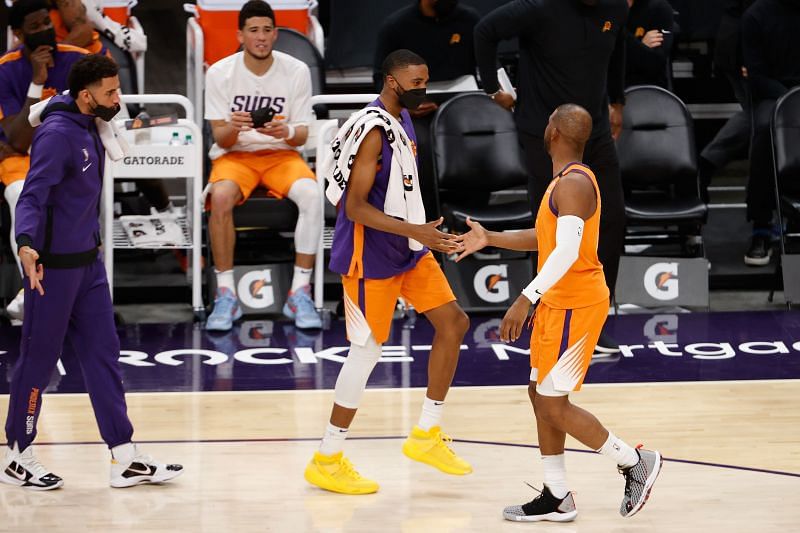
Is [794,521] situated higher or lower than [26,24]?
lower

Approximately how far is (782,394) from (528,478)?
1.74m

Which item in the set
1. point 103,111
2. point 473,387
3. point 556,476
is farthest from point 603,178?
point 103,111

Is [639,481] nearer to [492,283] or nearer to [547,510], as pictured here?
[547,510]

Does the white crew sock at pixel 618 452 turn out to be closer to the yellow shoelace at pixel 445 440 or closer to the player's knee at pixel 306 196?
the yellow shoelace at pixel 445 440

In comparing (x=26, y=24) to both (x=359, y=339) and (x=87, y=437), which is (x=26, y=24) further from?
(x=359, y=339)

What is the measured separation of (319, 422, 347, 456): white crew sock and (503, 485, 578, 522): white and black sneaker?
724 mm

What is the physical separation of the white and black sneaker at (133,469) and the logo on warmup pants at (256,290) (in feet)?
8.83

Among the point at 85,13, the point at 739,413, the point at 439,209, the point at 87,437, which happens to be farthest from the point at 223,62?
the point at 739,413

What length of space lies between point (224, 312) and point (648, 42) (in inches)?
129

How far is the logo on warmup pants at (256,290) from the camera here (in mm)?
7988

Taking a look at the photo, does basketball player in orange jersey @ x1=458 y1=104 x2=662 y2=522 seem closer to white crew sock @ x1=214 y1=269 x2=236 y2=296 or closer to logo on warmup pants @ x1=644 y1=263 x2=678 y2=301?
white crew sock @ x1=214 y1=269 x2=236 y2=296

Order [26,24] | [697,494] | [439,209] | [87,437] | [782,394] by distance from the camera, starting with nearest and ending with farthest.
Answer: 1. [697,494]
2. [87,437]
3. [782,394]
4. [26,24]
5. [439,209]

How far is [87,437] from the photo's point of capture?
19.4 ft

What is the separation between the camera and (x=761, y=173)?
8.72 metres
